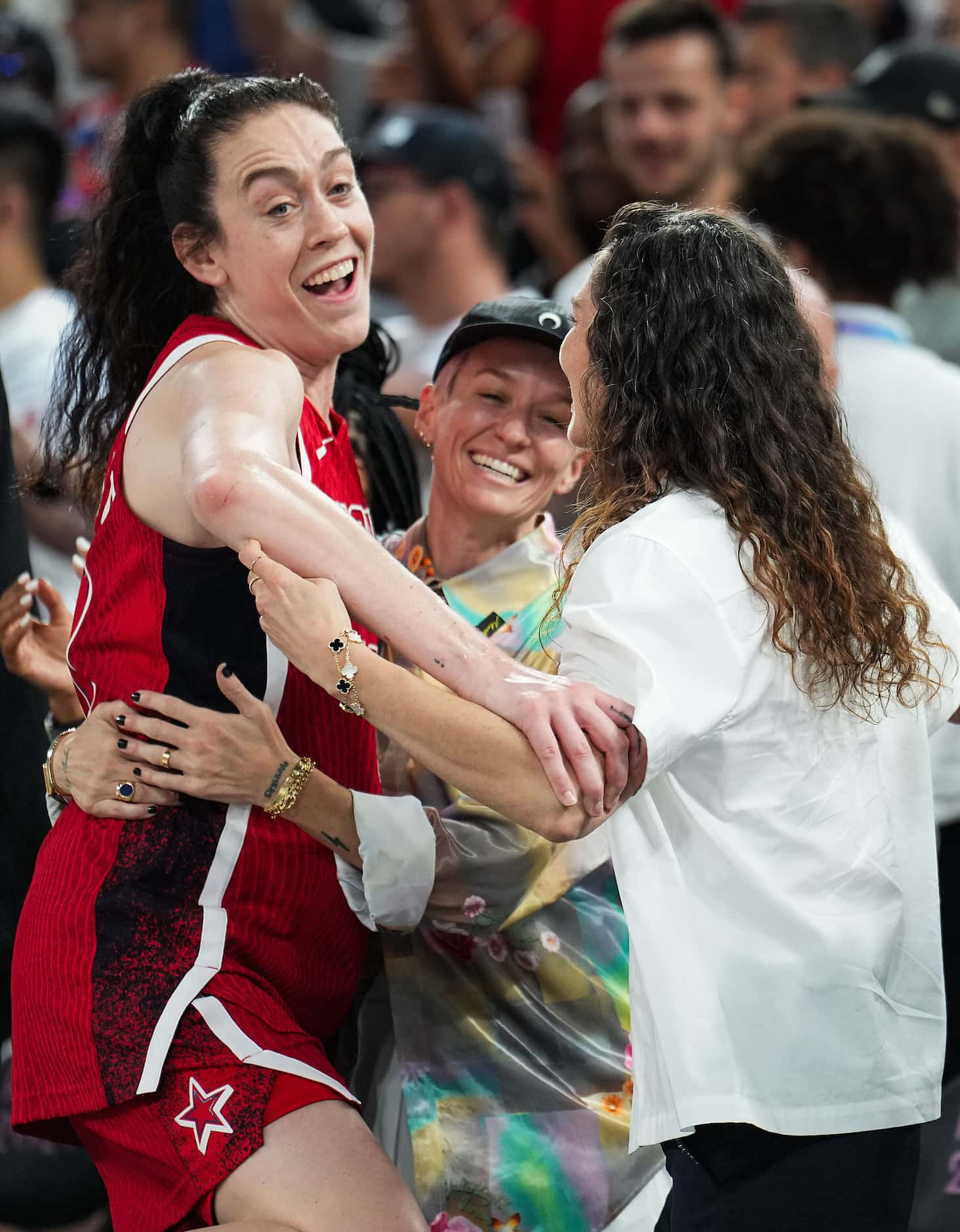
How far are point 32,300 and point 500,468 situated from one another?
251 centimetres

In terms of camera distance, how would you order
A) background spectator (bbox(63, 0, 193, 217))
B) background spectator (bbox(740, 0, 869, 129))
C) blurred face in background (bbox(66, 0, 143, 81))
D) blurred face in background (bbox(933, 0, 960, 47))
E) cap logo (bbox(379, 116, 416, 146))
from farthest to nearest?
1. blurred face in background (bbox(66, 0, 143, 81))
2. background spectator (bbox(63, 0, 193, 217))
3. blurred face in background (bbox(933, 0, 960, 47))
4. background spectator (bbox(740, 0, 869, 129))
5. cap logo (bbox(379, 116, 416, 146))

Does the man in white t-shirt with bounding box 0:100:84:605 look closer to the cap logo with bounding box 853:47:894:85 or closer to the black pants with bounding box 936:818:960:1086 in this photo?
the black pants with bounding box 936:818:960:1086

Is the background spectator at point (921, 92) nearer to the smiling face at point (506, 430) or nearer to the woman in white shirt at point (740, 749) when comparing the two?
the smiling face at point (506, 430)

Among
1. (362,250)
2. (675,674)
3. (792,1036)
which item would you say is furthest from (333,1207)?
(362,250)

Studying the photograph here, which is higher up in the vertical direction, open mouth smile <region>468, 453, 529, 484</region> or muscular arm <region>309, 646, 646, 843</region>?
open mouth smile <region>468, 453, 529, 484</region>

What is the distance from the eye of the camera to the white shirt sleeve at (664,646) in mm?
1817

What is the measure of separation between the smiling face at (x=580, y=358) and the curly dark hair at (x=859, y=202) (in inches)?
74.1

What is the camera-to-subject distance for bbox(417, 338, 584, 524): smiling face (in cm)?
253

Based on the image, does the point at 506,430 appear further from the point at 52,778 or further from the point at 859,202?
the point at 859,202

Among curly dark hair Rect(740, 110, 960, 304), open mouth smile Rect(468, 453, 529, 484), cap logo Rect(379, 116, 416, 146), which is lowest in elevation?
open mouth smile Rect(468, 453, 529, 484)

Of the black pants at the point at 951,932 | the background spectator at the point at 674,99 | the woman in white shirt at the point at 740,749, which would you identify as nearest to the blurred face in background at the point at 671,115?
the background spectator at the point at 674,99

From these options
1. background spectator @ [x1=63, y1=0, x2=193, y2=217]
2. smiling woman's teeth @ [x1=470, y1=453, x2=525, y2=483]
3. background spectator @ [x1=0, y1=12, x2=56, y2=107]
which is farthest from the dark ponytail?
background spectator @ [x1=0, y1=12, x2=56, y2=107]

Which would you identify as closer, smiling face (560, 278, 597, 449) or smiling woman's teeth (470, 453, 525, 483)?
smiling face (560, 278, 597, 449)

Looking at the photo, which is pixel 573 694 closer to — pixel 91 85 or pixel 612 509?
pixel 612 509
